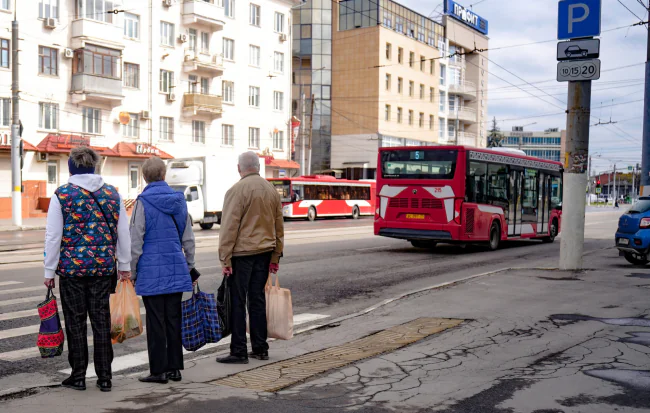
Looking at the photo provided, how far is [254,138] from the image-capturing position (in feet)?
168

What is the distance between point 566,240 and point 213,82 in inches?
1455

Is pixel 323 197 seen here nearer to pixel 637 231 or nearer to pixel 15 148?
pixel 15 148

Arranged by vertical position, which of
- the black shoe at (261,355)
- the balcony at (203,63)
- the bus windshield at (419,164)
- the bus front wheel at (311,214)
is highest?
the balcony at (203,63)

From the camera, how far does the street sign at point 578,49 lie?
1302cm

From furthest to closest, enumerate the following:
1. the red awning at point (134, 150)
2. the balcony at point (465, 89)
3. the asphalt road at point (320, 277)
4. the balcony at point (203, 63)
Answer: the balcony at point (465, 89) → the balcony at point (203, 63) → the red awning at point (134, 150) → the asphalt road at point (320, 277)

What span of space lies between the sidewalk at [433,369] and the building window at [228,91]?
133 feet

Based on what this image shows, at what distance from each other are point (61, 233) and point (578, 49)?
36.2 feet

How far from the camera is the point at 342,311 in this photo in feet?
30.9

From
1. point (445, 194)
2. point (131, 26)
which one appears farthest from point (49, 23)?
point (445, 194)

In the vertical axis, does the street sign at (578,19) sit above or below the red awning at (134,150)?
above

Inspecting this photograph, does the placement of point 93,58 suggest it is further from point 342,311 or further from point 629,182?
point 629,182

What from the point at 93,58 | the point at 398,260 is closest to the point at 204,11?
the point at 93,58

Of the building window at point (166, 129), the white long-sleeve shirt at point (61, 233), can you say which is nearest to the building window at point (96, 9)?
the building window at point (166, 129)

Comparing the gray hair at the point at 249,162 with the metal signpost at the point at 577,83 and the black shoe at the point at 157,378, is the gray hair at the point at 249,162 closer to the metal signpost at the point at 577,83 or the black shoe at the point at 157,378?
the black shoe at the point at 157,378
